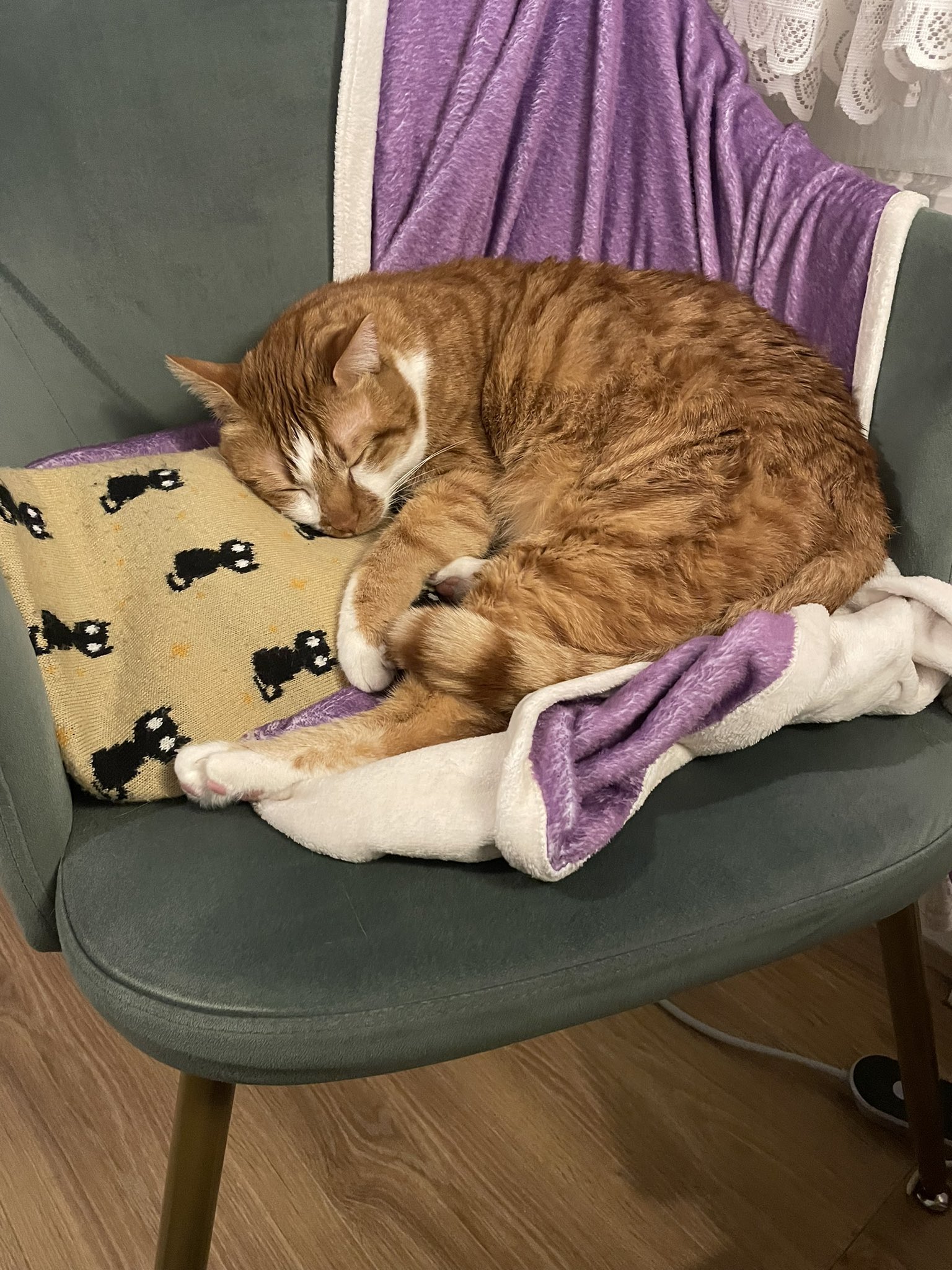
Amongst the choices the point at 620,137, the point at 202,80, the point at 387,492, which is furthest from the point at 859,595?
the point at 202,80

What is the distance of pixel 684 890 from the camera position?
77cm

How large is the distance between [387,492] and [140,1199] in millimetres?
999

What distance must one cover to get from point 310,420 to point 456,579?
31 cm

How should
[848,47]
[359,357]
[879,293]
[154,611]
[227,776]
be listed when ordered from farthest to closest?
[848,47] → [359,357] → [879,293] → [154,611] → [227,776]

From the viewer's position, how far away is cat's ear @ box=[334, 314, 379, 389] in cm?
116

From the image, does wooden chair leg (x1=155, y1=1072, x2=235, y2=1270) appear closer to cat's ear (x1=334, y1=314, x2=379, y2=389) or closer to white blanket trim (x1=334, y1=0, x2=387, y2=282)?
cat's ear (x1=334, y1=314, x2=379, y2=389)

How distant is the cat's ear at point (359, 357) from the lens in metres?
1.16

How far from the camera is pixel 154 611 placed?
3.21ft

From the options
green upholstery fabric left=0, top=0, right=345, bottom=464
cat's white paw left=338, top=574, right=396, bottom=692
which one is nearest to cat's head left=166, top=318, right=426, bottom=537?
green upholstery fabric left=0, top=0, right=345, bottom=464

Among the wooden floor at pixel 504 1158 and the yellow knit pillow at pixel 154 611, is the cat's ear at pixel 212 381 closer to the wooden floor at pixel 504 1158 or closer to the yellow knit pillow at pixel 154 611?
the yellow knit pillow at pixel 154 611

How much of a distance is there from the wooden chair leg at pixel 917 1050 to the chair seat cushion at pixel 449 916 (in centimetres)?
21

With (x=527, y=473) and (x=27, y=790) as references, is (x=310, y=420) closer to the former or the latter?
(x=527, y=473)

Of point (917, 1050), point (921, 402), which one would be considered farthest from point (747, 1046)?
point (921, 402)

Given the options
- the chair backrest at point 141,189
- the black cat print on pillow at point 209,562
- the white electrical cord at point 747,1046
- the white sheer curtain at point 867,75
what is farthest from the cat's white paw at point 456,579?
the white sheer curtain at point 867,75
